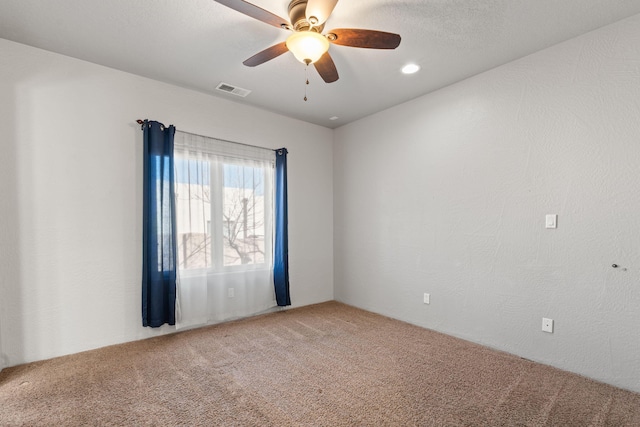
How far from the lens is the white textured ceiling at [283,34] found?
210 centimetres

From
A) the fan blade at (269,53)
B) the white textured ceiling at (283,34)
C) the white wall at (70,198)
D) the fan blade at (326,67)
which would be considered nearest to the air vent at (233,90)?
the white textured ceiling at (283,34)

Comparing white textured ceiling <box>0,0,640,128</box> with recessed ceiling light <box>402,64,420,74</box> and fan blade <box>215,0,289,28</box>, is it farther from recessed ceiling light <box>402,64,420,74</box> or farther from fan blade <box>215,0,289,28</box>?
fan blade <box>215,0,289,28</box>

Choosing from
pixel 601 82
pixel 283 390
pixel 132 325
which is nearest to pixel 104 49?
pixel 132 325

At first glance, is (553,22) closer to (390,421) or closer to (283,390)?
(390,421)

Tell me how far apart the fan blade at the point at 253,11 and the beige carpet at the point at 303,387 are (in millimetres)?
2407

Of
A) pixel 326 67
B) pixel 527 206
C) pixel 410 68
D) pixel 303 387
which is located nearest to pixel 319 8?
pixel 326 67

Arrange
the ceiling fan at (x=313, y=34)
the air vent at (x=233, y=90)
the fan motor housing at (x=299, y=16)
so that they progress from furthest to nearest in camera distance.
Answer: the air vent at (x=233, y=90)
the fan motor housing at (x=299, y=16)
the ceiling fan at (x=313, y=34)

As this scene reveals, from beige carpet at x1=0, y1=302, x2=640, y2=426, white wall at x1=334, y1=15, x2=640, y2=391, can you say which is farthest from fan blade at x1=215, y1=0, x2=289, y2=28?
beige carpet at x1=0, y1=302, x2=640, y2=426

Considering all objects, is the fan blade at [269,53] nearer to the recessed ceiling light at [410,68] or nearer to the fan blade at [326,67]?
the fan blade at [326,67]

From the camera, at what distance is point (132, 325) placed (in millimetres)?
3016

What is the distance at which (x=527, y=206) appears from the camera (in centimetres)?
269

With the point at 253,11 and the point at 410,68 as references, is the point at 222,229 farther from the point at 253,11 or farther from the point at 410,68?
the point at 410,68

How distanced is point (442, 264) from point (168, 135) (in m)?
3.21

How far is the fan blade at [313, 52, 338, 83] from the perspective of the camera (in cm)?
221
